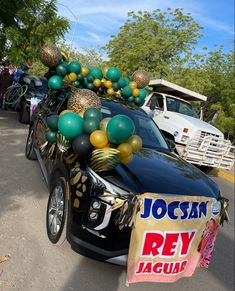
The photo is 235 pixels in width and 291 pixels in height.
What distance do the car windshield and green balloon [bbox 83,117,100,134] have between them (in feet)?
4.28

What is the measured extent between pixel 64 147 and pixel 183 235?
1593 millimetres

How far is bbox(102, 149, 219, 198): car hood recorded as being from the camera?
3.17m

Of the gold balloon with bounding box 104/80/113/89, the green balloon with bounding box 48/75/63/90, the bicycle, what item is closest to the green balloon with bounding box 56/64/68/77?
the green balloon with bounding box 48/75/63/90

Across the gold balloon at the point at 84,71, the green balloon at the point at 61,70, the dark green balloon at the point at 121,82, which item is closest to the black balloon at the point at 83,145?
the green balloon at the point at 61,70

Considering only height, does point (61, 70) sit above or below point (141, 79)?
below

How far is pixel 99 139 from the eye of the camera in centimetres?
320

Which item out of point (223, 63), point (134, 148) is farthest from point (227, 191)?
point (223, 63)

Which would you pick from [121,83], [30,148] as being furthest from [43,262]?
[121,83]

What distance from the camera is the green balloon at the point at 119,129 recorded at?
10.4 ft

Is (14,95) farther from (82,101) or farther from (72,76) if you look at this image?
(82,101)

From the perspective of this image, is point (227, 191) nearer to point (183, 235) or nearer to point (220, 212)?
point (220, 212)

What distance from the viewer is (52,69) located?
249 inches

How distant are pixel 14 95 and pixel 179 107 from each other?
597 centimetres

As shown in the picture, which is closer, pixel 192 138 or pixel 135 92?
pixel 135 92
